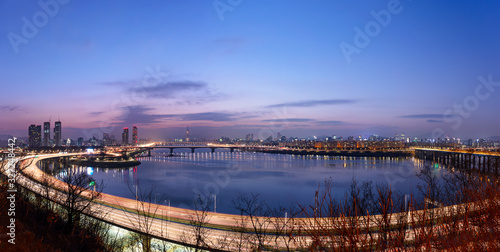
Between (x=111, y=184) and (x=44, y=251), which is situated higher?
(x=44, y=251)

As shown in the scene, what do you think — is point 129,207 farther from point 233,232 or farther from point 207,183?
point 207,183

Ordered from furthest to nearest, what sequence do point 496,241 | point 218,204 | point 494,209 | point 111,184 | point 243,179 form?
point 243,179, point 111,184, point 218,204, point 494,209, point 496,241

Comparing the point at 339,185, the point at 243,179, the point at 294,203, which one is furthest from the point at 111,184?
the point at 339,185

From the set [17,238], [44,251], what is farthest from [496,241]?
[17,238]

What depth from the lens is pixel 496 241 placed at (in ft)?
13.4

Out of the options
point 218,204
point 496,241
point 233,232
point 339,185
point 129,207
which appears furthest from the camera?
point 339,185

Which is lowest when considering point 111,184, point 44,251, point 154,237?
point 111,184

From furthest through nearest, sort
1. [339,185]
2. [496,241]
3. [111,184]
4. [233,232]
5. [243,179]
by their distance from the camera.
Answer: [243,179] < [111,184] < [339,185] < [233,232] < [496,241]

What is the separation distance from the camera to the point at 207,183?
27.0 meters

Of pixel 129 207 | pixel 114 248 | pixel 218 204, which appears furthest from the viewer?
pixel 218 204

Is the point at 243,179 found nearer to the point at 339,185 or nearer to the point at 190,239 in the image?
the point at 339,185

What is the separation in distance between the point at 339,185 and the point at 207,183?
11.5m

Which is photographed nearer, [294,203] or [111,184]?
[294,203]

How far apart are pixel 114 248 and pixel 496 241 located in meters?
8.70
